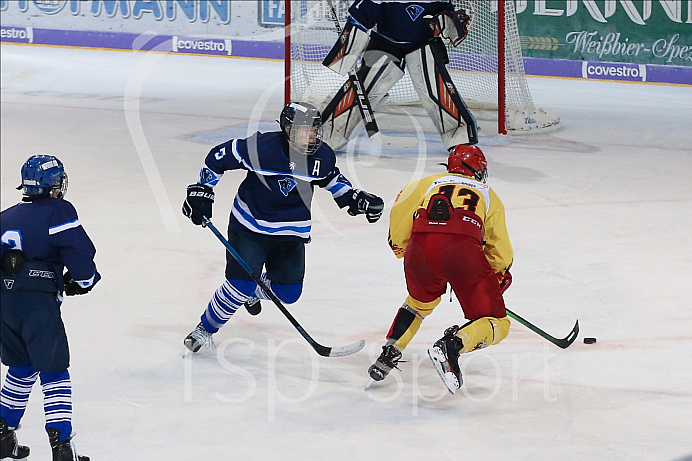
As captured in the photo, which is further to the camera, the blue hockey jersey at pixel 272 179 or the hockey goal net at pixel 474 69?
the hockey goal net at pixel 474 69

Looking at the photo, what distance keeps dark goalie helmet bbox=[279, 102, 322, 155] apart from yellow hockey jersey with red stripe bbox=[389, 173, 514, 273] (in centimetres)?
38

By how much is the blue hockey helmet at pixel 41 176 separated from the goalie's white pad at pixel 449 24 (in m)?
5.14

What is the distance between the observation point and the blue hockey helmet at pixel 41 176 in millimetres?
2887

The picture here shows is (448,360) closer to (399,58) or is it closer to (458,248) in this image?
(458,248)

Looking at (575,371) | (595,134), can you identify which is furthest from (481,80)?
(575,371)

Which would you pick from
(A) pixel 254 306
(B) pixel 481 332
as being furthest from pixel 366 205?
(A) pixel 254 306

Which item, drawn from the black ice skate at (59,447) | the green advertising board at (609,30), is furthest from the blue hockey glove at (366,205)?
the green advertising board at (609,30)

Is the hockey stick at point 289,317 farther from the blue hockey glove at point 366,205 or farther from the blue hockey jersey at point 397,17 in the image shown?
the blue hockey jersey at point 397,17

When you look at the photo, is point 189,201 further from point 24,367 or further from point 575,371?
point 575,371

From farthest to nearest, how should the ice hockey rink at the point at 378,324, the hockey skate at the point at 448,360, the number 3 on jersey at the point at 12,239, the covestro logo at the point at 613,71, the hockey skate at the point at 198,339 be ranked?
the covestro logo at the point at 613,71 → the hockey skate at the point at 198,339 → the hockey skate at the point at 448,360 → the ice hockey rink at the point at 378,324 → the number 3 on jersey at the point at 12,239

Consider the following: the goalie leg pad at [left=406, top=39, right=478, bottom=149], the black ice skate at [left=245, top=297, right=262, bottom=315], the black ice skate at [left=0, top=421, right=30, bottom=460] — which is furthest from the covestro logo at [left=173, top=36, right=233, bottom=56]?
the black ice skate at [left=0, top=421, right=30, bottom=460]

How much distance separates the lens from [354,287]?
15.9 feet

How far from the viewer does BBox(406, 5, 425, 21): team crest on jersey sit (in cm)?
762

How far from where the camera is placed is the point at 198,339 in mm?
3967
